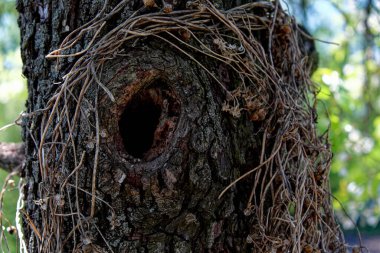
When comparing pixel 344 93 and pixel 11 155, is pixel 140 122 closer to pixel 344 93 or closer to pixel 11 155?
pixel 11 155

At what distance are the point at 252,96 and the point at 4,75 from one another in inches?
145

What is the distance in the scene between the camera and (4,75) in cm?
466

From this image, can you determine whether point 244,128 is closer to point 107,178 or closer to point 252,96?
point 252,96

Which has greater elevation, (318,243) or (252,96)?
(252,96)

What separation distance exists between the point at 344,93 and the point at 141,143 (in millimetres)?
1669

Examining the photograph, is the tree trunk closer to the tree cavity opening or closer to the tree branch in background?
the tree cavity opening

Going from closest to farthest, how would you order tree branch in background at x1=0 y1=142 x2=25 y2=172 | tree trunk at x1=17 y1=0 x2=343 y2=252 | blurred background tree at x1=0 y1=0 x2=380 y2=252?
1. tree trunk at x1=17 y1=0 x2=343 y2=252
2. tree branch in background at x1=0 y1=142 x2=25 y2=172
3. blurred background tree at x1=0 y1=0 x2=380 y2=252

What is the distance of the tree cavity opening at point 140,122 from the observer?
1.32 m

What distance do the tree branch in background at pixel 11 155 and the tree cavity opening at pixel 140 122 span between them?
0.52 metres

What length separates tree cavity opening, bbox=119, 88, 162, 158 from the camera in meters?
1.32

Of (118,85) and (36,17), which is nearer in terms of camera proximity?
(118,85)

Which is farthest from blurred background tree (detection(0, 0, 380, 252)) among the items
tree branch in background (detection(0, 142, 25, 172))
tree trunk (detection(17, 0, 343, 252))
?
tree trunk (detection(17, 0, 343, 252))

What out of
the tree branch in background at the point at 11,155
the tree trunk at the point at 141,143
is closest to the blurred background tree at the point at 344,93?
the tree branch in background at the point at 11,155

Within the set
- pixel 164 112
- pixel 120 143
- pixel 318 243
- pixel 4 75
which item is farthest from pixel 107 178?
pixel 4 75
